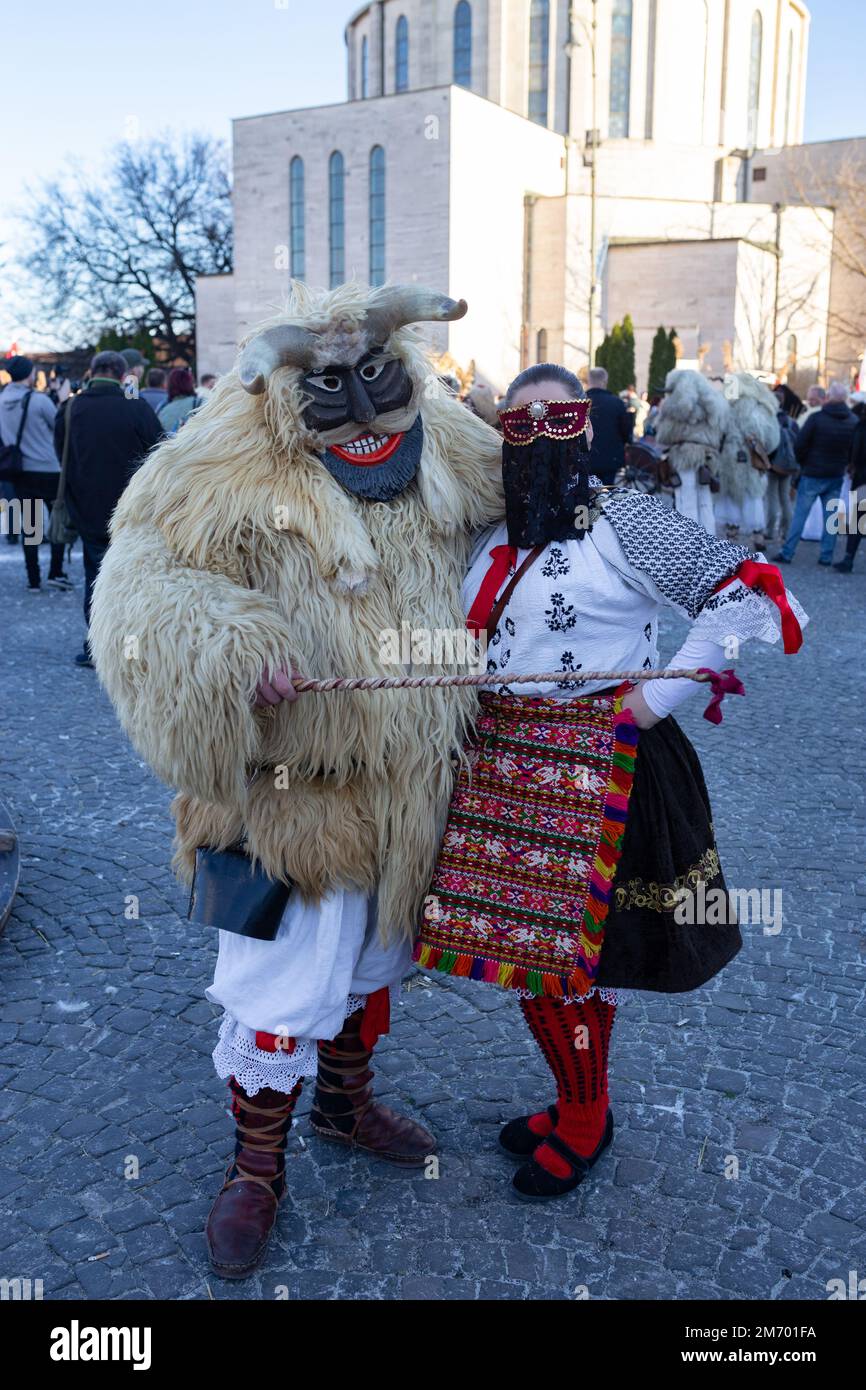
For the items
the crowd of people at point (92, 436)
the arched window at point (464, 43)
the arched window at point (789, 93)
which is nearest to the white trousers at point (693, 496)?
the crowd of people at point (92, 436)

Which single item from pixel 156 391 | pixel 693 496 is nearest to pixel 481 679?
pixel 693 496

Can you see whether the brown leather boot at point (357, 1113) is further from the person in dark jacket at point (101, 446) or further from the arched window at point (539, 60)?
the arched window at point (539, 60)

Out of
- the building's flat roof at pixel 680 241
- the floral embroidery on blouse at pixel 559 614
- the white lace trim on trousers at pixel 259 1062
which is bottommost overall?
the white lace trim on trousers at pixel 259 1062

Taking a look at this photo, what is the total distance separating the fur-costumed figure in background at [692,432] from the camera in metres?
11.2

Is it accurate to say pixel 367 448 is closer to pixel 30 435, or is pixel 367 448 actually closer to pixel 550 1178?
pixel 550 1178

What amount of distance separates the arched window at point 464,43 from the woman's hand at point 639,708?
56.2 meters

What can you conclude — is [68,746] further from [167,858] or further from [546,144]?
[546,144]

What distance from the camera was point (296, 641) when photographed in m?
2.39

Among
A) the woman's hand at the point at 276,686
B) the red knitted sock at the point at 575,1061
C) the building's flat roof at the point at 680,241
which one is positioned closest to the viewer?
the woman's hand at the point at 276,686

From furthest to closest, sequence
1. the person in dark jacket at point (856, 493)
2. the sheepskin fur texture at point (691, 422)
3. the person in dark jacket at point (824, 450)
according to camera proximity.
Result: the person in dark jacket at point (856, 493) < the person in dark jacket at point (824, 450) < the sheepskin fur texture at point (691, 422)

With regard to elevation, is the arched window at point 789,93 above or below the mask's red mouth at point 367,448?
above

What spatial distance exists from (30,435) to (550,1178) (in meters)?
8.92
